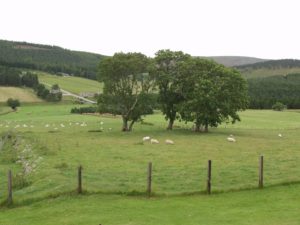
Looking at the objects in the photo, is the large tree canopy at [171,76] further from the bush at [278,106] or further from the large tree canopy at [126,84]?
the bush at [278,106]

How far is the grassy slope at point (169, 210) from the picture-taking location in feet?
62.3

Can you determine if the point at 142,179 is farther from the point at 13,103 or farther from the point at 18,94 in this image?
the point at 18,94

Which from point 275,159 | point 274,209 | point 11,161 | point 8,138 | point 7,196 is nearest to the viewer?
point 274,209

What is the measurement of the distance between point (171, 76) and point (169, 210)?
50010mm

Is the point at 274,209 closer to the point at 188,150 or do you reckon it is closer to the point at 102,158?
the point at 102,158

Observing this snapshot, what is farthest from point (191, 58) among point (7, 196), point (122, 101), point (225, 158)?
point (7, 196)

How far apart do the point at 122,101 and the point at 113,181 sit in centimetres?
4508

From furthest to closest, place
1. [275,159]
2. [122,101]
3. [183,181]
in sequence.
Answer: [122,101] → [275,159] → [183,181]

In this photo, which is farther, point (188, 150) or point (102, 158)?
point (188, 150)

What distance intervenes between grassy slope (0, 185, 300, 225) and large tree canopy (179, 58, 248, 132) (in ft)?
137

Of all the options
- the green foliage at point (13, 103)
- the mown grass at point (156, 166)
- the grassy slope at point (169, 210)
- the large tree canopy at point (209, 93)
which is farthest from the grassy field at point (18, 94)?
the grassy slope at point (169, 210)

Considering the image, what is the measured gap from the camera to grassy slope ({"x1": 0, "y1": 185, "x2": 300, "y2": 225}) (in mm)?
18984

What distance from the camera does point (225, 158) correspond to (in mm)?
38562

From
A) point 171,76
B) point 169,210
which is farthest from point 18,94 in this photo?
point 169,210
